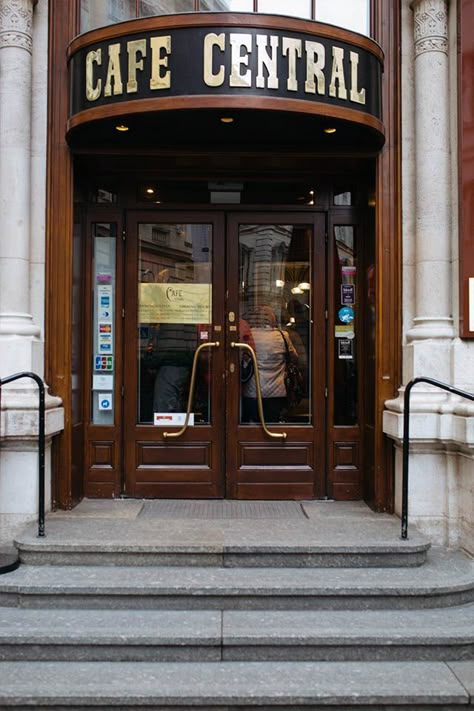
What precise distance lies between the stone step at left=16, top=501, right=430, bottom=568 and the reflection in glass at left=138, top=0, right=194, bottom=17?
4.49m

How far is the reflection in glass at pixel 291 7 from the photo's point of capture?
594cm

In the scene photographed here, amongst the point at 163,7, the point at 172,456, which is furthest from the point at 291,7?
the point at 172,456

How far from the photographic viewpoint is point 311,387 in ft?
21.2

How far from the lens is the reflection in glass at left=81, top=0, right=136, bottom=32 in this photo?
597 cm

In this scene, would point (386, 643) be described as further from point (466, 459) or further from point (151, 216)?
point (151, 216)

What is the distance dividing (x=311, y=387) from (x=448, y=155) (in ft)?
7.95

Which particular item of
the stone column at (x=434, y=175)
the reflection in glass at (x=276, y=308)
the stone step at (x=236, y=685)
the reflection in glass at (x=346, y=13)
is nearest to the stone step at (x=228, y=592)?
the stone step at (x=236, y=685)

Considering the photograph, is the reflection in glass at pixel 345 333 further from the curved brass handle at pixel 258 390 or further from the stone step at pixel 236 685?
the stone step at pixel 236 685

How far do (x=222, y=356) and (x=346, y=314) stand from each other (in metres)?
1.27

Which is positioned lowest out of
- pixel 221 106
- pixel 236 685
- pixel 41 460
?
pixel 236 685

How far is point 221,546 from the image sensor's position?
476cm

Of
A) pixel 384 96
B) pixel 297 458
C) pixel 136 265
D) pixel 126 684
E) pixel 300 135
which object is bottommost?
pixel 126 684

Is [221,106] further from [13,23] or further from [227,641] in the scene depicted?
[227,641]

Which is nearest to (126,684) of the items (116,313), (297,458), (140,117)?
(297,458)
